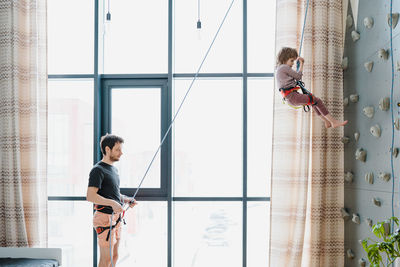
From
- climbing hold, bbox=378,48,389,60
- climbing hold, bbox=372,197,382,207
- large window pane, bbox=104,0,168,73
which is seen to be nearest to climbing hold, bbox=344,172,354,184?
climbing hold, bbox=372,197,382,207

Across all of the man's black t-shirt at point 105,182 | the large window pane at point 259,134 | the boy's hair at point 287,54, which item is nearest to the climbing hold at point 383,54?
the boy's hair at point 287,54

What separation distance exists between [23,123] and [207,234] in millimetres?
1941

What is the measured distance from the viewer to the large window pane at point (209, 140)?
3334 mm

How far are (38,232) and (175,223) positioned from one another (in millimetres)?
1201

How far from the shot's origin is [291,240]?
2.93 m

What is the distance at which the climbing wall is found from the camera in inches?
88.1

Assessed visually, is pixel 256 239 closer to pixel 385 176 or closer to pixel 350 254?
pixel 350 254

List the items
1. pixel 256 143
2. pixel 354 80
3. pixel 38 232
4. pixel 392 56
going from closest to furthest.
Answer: pixel 392 56 → pixel 354 80 → pixel 38 232 → pixel 256 143

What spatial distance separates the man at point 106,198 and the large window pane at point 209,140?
678mm

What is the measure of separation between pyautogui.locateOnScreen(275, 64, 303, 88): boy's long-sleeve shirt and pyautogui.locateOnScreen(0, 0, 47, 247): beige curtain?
6.84 ft

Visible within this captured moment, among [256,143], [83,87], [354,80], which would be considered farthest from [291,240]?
[83,87]

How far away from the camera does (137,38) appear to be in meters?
3.38

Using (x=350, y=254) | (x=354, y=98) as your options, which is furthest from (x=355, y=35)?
(x=350, y=254)

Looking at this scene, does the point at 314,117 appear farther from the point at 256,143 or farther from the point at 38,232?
the point at 38,232
